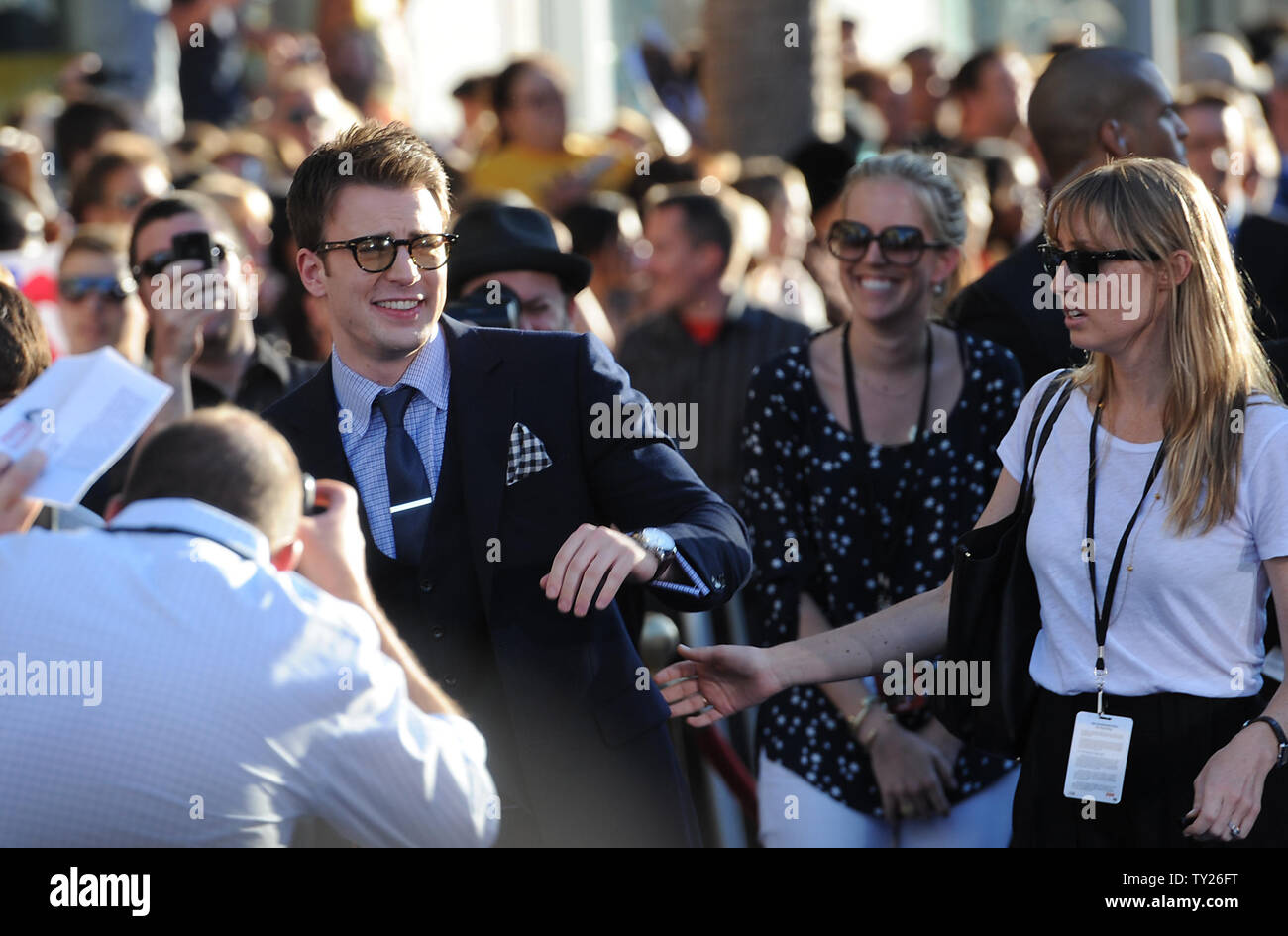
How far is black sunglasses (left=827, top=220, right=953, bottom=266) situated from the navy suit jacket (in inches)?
48.1

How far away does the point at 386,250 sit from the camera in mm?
3365

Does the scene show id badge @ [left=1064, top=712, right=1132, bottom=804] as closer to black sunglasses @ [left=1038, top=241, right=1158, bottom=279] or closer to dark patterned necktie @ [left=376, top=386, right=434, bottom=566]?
black sunglasses @ [left=1038, top=241, right=1158, bottom=279]

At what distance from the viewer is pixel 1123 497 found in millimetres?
3295

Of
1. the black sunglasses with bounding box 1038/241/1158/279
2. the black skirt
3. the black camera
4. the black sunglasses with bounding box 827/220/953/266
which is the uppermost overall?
the black sunglasses with bounding box 827/220/953/266

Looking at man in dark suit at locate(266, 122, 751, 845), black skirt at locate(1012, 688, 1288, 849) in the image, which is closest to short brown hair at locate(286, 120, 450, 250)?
man in dark suit at locate(266, 122, 751, 845)

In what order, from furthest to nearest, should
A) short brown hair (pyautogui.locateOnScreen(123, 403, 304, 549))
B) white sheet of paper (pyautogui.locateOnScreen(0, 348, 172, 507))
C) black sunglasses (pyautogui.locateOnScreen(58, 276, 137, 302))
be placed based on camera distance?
1. black sunglasses (pyautogui.locateOnScreen(58, 276, 137, 302))
2. white sheet of paper (pyautogui.locateOnScreen(0, 348, 172, 507))
3. short brown hair (pyautogui.locateOnScreen(123, 403, 304, 549))

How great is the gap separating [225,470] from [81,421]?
29 centimetres

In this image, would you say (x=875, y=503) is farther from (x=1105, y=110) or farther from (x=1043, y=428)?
(x=1105, y=110)

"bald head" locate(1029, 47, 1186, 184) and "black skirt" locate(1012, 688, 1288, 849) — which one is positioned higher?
"bald head" locate(1029, 47, 1186, 184)

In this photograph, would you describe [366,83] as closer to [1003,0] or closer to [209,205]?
[209,205]

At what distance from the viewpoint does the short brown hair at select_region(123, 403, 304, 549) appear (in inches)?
104
